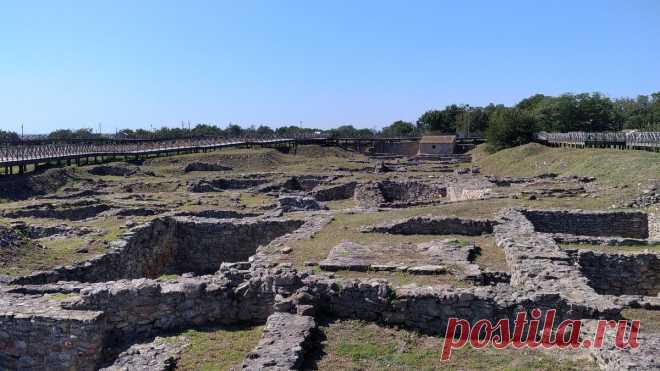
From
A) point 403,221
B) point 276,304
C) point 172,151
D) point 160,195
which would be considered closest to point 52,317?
point 276,304

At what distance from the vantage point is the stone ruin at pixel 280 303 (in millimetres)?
7414

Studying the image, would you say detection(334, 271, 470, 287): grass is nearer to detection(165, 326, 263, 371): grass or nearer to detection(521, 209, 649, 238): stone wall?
detection(165, 326, 263, 371): grass

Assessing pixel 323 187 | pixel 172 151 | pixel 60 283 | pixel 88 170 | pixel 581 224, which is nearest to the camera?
pixel 60 283

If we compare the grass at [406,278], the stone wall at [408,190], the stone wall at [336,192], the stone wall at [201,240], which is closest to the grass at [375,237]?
the grass at [406,278]

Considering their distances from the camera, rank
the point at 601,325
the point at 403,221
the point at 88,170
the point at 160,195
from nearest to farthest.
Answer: the point at 601,325, the point at 403,221, the point at 160,195, the point at 88,170

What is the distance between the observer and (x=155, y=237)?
14734mm

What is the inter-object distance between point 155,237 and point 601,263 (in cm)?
1072

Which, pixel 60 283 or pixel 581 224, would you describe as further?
pixel 581 224

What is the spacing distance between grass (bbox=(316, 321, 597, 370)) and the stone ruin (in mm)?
288

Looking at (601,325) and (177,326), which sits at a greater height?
(601,325)

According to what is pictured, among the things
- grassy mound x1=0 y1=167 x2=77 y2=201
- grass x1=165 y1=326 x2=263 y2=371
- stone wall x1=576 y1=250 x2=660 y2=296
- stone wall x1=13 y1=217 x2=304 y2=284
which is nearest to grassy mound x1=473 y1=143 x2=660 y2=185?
stone wall x1=576 y1=250 x2=660 y2=296

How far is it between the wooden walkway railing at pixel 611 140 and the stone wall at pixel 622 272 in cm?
2888

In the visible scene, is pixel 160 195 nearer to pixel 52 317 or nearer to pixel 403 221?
pixel 403 221

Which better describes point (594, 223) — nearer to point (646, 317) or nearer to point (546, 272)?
point (546, 272)
